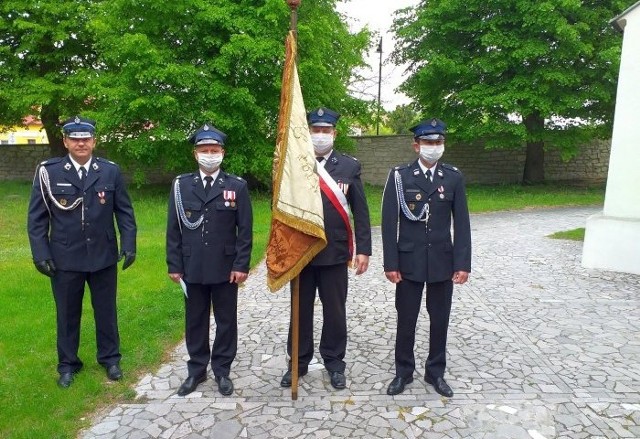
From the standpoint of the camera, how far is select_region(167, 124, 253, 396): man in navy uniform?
147 inches

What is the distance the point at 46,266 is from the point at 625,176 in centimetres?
725

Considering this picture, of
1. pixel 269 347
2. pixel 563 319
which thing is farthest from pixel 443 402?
pixel 563 319

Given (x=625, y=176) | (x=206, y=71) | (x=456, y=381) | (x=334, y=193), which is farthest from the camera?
(x=206, y=71)

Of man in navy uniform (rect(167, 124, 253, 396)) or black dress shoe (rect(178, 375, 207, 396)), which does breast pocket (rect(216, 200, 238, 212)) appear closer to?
man in navy uniform (rect(167, 124, 253, 396))

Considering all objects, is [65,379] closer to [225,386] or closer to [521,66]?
[225,386]

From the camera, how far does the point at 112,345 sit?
4.22 meters

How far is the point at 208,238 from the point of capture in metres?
3.77

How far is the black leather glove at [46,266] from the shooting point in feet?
12.3

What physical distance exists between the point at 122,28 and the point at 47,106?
6167 mm

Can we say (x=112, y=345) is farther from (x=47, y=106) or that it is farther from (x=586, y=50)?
(x=47, y=106)

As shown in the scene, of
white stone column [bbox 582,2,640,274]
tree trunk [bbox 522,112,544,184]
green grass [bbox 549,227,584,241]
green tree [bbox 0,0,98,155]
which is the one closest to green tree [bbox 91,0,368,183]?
green tree [bbox 0,0,98,155]

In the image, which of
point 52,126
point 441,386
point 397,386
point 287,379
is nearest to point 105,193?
point 287,379

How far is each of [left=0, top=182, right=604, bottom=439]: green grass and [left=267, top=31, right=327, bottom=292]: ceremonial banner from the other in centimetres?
167

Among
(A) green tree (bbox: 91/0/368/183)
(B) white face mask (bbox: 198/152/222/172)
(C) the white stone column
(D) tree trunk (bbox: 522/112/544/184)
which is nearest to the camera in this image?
(B) white face mask (bbox: 198/152/222/172)
